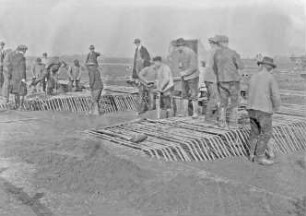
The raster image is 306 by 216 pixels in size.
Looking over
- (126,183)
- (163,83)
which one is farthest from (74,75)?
(126,183)

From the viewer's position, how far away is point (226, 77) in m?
5.20

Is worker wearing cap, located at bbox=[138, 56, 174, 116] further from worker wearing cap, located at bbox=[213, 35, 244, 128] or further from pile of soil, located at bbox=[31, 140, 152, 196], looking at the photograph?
pile of soil, located at bbox=[31, 140, 152, 196]

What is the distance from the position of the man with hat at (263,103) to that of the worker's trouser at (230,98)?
0.97 meters

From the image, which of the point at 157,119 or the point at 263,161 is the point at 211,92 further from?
the point at 263,161

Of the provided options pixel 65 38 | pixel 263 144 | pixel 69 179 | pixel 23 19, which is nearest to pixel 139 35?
pixel 65 38

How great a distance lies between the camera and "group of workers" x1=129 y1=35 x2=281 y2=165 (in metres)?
4.20

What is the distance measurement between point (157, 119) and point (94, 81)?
1.79 metres

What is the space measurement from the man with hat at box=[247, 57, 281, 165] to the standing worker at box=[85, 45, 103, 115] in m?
3.55

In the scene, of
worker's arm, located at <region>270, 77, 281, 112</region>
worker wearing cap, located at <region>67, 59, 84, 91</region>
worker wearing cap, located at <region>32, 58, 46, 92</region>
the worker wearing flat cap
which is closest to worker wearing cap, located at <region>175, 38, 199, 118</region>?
the worker wearing flat cap

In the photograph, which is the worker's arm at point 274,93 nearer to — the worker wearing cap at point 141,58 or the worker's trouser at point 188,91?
the worker's trouser at point 188,91

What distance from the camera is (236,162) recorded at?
4453 mm

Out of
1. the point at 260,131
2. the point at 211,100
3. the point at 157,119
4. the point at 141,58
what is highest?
the point at 141,58

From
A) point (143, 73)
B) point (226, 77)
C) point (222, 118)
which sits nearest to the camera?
point (226, 77)

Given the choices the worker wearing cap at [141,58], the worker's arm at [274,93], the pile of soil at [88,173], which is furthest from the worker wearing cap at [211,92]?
the worker wearing cap at [141,58]
